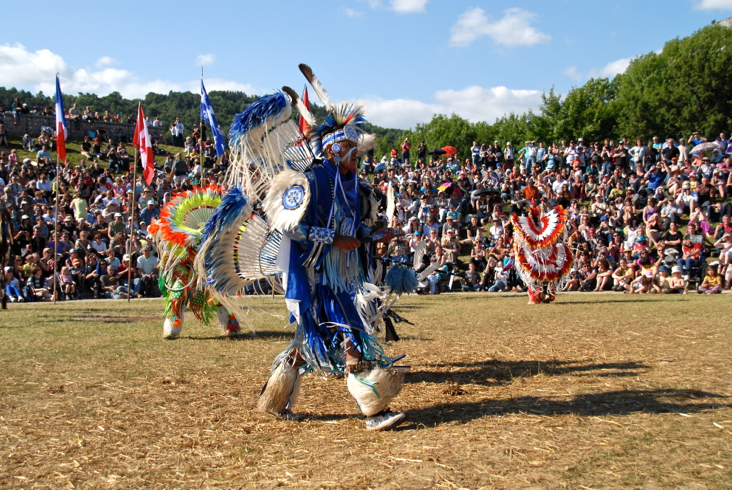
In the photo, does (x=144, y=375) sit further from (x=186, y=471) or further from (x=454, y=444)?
(x=454, y=444)

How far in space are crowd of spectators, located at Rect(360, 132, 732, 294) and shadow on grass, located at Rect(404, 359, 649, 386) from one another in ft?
19.2

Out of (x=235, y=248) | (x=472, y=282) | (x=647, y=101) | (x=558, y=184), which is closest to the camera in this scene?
(x=235, y=248)

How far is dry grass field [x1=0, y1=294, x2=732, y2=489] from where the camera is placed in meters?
2.83

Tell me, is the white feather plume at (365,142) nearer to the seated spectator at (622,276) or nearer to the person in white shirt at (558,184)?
the seated spectator at (622,276)

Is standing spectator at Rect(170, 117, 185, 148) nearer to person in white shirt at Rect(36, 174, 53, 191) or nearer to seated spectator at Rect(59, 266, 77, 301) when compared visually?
person in white shirt at Rect(36, 174, 53, 191)

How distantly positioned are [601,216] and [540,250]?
694 cm

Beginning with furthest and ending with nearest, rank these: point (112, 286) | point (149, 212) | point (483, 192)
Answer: point (483, 192)
point (149, 212)
point (112, 286)

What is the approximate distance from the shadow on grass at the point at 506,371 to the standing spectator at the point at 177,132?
26481 millimetres

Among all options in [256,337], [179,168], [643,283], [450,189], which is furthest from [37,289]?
[643,283]

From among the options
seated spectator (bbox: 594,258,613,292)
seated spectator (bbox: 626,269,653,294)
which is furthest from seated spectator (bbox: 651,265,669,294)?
seated spectator (bbox: 594,258,613,292)

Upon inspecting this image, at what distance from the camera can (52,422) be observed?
379 cm

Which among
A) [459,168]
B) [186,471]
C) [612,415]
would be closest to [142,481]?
[186,471]

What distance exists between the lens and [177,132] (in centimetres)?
2952

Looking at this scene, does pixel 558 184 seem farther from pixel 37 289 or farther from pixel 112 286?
pixel 37 289
